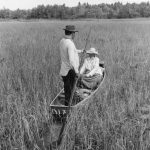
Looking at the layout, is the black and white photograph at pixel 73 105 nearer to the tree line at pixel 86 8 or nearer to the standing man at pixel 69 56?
the standing man at pixel 69 56

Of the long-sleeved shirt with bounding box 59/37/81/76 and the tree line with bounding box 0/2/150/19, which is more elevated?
the tree line with bounding box 0/2/150/19

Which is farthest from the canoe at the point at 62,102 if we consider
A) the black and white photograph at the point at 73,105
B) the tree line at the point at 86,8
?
the tree line at the point at 86,8

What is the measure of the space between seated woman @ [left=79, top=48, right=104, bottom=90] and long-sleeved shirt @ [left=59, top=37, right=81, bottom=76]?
944 mm

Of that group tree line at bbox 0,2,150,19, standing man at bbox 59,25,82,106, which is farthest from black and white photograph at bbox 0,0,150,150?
tree line at bbox 0,2,150,19

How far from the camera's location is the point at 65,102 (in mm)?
5586

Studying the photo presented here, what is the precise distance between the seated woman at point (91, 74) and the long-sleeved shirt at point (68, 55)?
94 centimetres

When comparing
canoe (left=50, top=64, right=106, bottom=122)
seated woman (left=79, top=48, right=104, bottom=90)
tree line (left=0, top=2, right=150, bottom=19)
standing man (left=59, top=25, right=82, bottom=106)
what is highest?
tree line (left=0, top=2, right=150, bottom=19)

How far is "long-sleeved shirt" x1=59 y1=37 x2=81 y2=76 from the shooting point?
193 inches

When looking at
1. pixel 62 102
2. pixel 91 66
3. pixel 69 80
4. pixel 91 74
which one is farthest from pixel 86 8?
pixel 69 80

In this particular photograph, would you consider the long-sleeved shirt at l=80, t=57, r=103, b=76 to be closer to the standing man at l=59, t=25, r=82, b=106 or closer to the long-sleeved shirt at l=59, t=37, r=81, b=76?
the standing man at l=59, t=25, r=82, b=106

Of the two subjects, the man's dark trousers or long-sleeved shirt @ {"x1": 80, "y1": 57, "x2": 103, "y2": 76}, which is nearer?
the man's dark trousers

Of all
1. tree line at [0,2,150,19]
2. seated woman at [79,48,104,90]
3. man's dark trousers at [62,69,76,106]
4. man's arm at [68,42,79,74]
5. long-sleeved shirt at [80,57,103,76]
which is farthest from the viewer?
tree line at [0,2,150,19]

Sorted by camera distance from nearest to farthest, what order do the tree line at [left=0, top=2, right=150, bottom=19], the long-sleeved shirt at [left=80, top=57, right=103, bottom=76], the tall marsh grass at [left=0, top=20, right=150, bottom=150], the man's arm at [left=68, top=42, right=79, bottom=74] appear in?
the tall marsh grass at [left=0, top=20, right=150, bottom=150]
the man's arm at [left=68, top=42, right=79, bottom=74]
the long-sleeved shirt at [left=80, top=57, right=103, bottom=76]
the tree line at [left=0, top=2, right=150, bottom=19]

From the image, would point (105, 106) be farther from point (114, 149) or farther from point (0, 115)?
point (0, 115)
